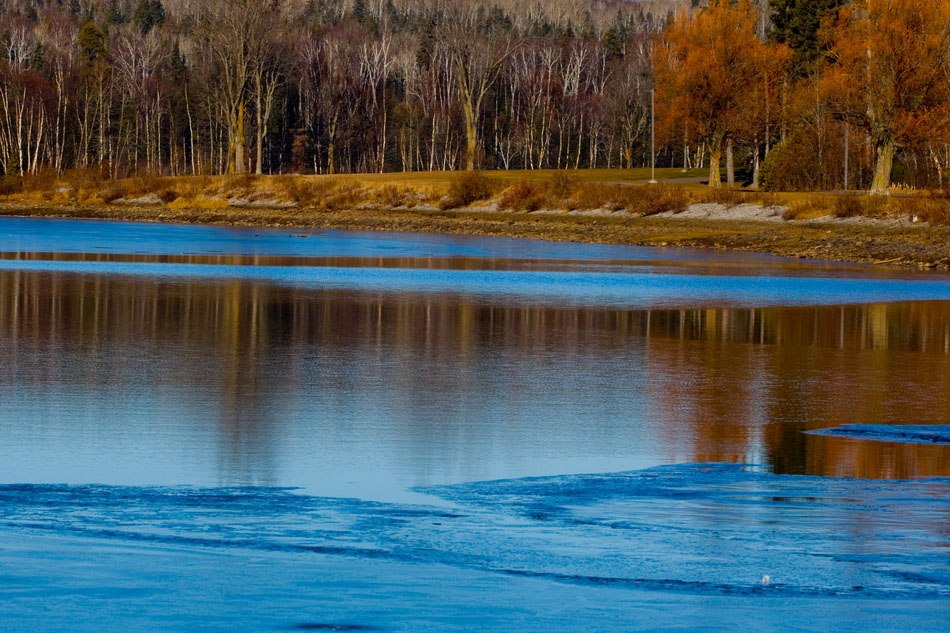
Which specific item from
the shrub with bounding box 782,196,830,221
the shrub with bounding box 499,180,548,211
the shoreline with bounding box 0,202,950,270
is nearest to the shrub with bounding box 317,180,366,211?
the shoreline with bounding box 0,202,950,270

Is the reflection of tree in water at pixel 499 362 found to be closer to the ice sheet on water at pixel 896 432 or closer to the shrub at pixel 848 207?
the ice sheet on water at pixel 896 432

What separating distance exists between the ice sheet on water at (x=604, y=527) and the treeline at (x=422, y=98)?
56173mm

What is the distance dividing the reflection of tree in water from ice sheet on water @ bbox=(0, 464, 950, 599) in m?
0.92

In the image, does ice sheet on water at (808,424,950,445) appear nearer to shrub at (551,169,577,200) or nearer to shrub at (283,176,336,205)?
shrub at (551,169,577,200)

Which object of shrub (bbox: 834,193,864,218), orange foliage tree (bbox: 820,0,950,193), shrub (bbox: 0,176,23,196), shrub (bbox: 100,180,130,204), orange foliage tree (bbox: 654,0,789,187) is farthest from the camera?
shrub (bbox: 0,176,23,196)

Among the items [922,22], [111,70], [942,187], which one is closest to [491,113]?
[111,70]

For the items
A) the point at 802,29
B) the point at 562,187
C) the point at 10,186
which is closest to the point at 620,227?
the point at 562,187

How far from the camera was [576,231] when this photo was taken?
182 feet

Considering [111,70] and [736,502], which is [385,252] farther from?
[111,70]

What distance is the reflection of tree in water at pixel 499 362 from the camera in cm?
1195

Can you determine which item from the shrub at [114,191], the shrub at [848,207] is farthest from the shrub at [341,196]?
the shrub at [848,207]

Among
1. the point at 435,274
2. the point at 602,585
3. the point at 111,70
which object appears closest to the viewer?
the point at 602,585

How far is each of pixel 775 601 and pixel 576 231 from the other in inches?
1918

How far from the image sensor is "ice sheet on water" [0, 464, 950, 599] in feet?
25.1
